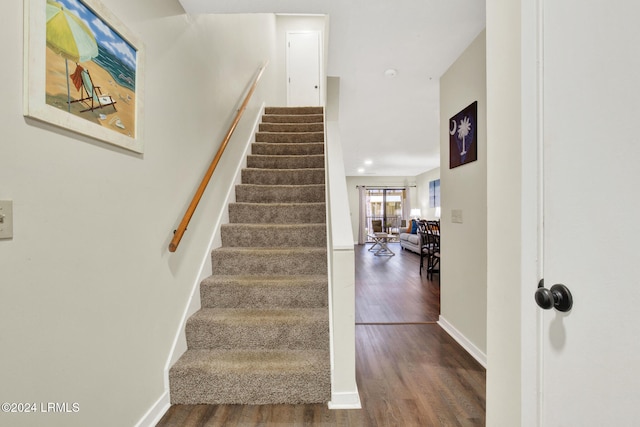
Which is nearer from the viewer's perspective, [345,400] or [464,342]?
[345,400]

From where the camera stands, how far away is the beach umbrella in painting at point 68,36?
89cm

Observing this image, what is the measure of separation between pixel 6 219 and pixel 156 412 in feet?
4.06

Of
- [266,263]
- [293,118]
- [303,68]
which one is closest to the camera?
[266,263]

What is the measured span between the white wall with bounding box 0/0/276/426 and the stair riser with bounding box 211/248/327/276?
0.72 ft

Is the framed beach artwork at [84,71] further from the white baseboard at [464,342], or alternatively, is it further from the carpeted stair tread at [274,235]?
the white baseboard at [464,342]

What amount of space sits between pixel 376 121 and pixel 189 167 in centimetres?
341

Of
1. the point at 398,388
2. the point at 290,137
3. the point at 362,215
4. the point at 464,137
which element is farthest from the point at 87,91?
the point at 362,215

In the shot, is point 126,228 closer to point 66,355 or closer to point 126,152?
point 126,152

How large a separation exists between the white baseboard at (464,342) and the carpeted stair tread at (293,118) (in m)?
3.25

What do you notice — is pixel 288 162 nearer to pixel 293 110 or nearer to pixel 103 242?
pixel 293 110

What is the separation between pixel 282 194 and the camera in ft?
9.43

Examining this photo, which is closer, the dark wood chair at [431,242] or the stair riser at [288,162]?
the stair riser at [288,162]
